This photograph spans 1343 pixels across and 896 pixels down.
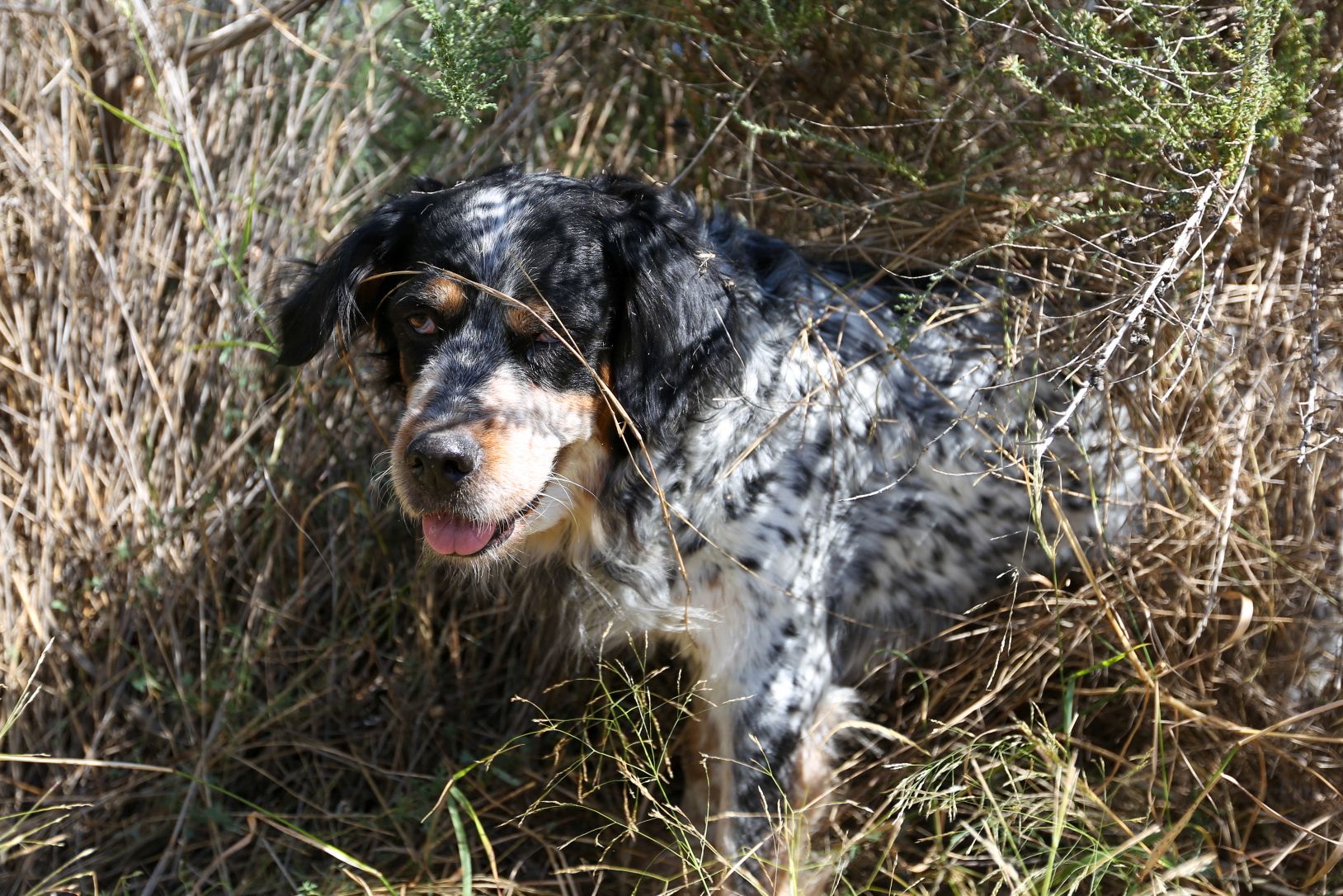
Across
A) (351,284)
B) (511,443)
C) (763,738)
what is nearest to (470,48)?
(351,284)

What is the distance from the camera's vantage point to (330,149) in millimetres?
3119

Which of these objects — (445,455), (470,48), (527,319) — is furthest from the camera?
(470,48)

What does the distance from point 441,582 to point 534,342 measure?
3.47 ft

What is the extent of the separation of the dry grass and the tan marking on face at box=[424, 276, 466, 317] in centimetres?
74

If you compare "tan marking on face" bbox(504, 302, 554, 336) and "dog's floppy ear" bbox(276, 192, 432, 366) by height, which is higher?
"tan marking on face" bbox(504, 302, 554, 336)

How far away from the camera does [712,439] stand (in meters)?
2.23

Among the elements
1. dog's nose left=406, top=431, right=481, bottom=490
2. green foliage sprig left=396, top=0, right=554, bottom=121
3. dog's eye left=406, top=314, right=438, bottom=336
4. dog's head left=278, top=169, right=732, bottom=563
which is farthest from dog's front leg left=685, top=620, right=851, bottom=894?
green foliage sprig left=396, top=0, right=554, bottom=121

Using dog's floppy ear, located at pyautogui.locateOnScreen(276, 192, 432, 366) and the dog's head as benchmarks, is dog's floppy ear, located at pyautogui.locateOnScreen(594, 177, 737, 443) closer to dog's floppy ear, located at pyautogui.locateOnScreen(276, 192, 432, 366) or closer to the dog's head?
the dog's head

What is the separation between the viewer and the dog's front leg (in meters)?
2.26

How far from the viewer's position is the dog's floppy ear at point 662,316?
212cm

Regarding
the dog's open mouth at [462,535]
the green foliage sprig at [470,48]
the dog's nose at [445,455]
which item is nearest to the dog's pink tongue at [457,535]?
the dog's open mouth at [462,535]

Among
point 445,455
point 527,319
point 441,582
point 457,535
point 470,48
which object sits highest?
point 470,48

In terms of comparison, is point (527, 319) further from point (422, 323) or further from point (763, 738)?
point (763, 738)

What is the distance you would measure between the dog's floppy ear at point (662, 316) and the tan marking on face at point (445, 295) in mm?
292
